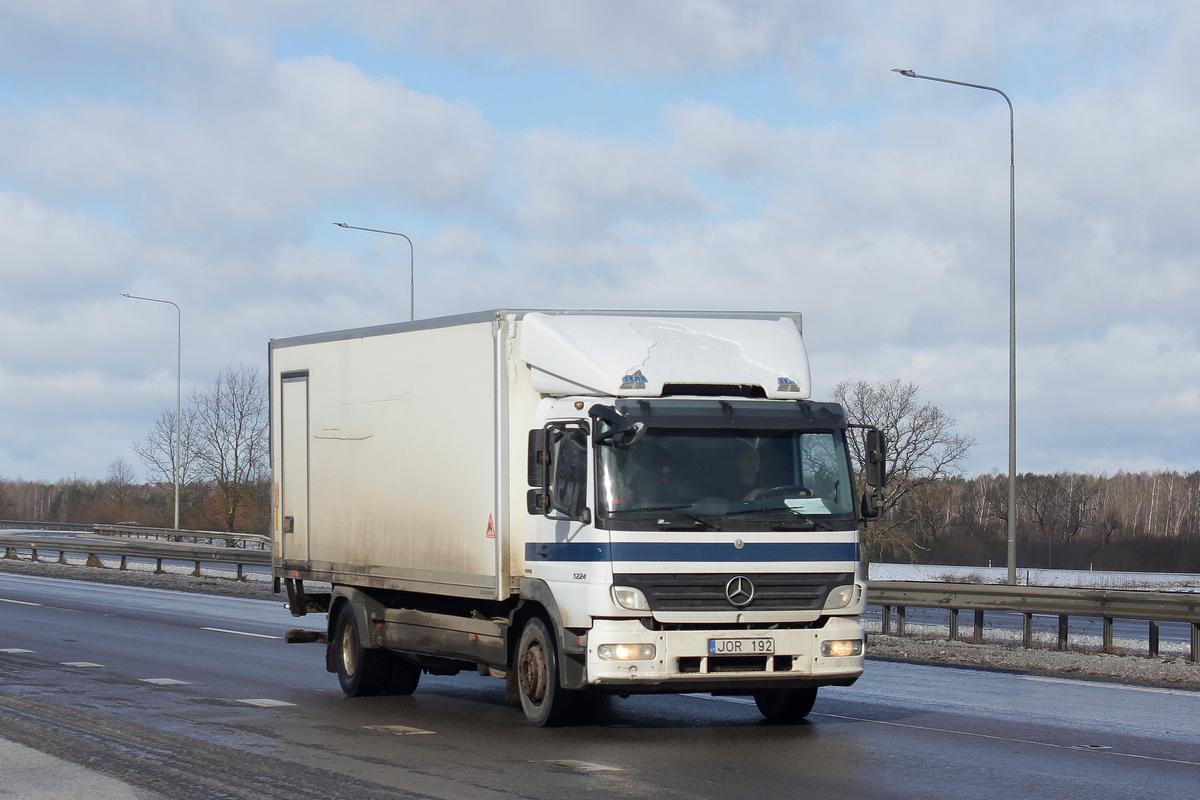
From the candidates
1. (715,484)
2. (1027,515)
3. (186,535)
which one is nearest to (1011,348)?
(715,484)

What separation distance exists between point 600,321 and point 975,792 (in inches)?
176

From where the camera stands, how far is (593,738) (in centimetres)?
1010

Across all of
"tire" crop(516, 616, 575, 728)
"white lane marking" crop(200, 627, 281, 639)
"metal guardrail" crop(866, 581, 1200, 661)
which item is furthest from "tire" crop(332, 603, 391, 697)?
"metal guardrail" crop(866, 581, 1200, 661)

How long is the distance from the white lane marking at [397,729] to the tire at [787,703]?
2.61 meters

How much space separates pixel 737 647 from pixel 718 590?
42 cm

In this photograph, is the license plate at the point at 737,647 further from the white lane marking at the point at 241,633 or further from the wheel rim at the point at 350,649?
the white lane marking at the point at 241,633

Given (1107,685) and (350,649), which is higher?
(350,649)

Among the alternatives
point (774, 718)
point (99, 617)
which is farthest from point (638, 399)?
point (99, 617)

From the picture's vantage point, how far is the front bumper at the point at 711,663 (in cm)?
970

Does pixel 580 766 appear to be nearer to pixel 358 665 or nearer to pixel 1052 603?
pixel 358 665

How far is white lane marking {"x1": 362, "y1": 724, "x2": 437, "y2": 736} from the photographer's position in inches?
414

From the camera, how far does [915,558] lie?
64875mm

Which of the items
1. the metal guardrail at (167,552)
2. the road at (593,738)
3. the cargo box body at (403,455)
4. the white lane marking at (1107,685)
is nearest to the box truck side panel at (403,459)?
the cargo box body at (403,455)

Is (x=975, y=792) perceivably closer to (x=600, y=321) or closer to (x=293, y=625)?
(x=600, y=321)
